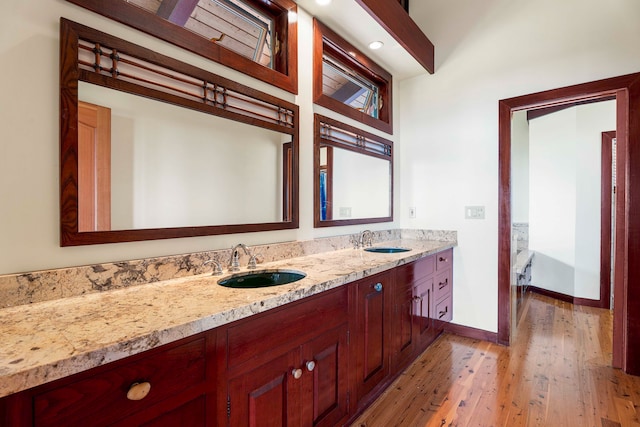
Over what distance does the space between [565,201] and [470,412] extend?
3030 mm

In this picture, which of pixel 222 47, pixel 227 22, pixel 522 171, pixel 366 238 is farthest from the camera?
pixel 522 171

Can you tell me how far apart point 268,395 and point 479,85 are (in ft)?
9.29

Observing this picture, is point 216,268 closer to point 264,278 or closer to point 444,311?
Result: point 264,278

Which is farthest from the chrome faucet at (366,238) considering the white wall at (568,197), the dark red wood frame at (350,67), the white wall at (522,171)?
the white wall at (568,197)

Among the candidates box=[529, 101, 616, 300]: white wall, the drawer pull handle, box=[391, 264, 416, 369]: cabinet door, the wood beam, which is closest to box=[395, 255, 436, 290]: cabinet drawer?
box=[391, 264, 416, 369]: cabinet door

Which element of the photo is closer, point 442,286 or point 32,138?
point 32,138

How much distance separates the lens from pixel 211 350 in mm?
917

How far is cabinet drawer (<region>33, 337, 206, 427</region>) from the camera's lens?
2.12 feet

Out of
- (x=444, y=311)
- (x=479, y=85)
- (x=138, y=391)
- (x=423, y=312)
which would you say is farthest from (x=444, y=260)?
(x=138, y=391)

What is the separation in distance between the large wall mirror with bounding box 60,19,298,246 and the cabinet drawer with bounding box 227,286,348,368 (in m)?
0.59

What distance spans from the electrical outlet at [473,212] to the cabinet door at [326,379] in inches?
70.4

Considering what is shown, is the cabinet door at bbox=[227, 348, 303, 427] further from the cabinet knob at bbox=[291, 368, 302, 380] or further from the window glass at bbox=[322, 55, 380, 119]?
the window glass at bbox=[322, 55, 380, 119]

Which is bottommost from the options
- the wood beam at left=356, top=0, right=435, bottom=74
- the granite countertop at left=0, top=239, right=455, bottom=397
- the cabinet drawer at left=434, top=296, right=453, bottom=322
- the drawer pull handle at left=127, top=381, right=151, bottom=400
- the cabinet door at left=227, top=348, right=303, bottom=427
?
the cabinet drawer at left=434, top=296, right=453, bottom=322

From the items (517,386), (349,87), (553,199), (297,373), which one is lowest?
(517,386)
